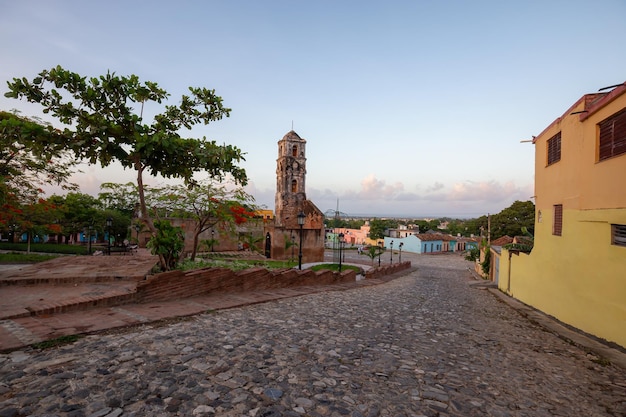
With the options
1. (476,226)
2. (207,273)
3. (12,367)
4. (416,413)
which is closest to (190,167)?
(207,273)

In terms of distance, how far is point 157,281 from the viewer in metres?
6.64

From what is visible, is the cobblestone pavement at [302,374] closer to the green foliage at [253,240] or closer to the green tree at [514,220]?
the green foliage at [253,240]

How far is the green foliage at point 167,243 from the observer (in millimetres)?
7832

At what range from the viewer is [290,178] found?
33.4 meters

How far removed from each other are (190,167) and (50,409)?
577cm

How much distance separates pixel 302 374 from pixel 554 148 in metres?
9.73

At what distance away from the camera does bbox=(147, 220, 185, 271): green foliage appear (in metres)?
7.83

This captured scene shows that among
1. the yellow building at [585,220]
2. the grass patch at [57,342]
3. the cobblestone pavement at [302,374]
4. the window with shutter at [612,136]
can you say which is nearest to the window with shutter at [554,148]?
the yellow building at [585,220]

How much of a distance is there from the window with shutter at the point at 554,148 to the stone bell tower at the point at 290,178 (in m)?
24.4

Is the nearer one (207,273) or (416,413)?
(416,413)

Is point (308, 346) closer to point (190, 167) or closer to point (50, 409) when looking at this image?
point (50, 409)

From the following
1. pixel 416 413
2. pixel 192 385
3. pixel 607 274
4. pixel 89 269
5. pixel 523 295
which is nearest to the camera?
pixel 416 413

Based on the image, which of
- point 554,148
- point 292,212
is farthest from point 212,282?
point 292,212

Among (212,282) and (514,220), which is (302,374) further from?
(514,220)
